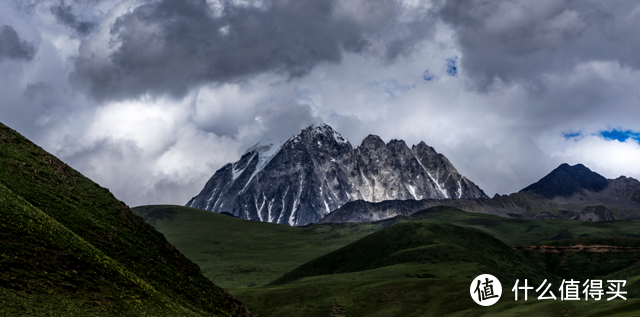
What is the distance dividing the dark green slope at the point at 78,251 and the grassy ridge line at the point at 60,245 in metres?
0.10

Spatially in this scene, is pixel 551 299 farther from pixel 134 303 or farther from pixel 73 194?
pixel 73 194

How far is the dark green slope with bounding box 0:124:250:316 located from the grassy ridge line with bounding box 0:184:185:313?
10 cm

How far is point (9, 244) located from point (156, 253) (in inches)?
1181

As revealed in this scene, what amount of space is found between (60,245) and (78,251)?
2.21 m

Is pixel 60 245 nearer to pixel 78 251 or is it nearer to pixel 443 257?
pixel 78 251

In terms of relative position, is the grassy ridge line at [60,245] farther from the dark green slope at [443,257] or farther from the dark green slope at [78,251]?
the dark green slope at [443,257]

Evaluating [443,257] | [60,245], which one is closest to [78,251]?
[60,245]

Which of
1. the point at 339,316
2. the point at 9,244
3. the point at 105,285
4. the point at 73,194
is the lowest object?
the point at 339,316

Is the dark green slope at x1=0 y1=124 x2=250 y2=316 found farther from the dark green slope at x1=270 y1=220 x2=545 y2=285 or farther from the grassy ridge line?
the dark green slope at x1=270 y1=220 x2=545 y2=285

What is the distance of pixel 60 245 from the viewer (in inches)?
1854

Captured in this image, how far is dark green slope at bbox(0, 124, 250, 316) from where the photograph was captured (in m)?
39.8

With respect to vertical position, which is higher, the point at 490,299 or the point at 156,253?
the point at 156,253

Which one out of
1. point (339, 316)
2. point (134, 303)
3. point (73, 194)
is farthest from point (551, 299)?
point (73, 194)

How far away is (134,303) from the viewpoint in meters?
45.6
